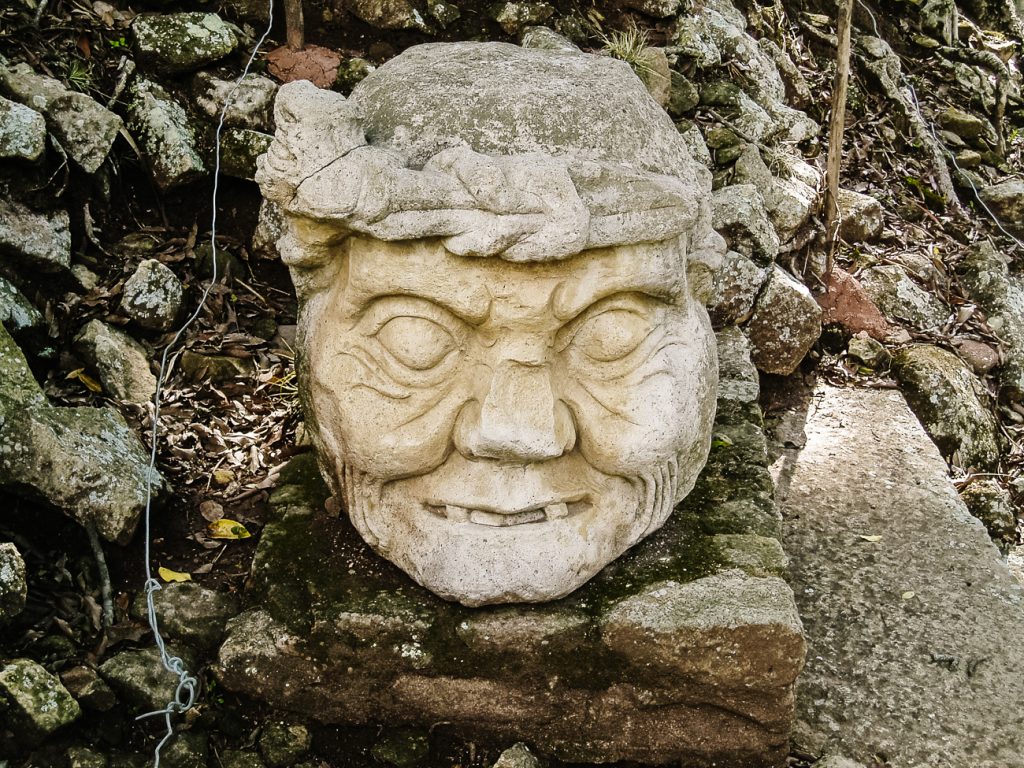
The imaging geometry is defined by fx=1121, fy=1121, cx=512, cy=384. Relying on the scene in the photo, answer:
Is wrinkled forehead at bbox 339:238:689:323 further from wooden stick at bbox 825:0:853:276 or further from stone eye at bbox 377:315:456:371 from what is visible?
wooden stick at bbox 825:0:853:276

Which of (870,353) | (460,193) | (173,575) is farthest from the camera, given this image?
(870,353)

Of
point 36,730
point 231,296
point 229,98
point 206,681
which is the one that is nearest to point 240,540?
point 206,681

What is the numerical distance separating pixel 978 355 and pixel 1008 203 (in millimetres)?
1461

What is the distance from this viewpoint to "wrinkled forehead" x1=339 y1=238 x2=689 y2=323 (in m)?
2.60

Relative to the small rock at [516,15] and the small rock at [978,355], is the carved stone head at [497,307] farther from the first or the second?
the small rock at [978,355]

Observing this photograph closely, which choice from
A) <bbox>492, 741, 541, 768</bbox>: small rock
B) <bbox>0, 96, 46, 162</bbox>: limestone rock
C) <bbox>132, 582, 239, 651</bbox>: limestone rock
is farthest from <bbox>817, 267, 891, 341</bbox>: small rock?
<bbox>0, 96, 46, 162</bbox>: limestone rock

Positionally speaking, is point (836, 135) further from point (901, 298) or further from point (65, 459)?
point (65, 459)

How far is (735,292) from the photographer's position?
485 centimetres

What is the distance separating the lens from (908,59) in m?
7.41

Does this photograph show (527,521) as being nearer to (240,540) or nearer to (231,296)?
(240,540)

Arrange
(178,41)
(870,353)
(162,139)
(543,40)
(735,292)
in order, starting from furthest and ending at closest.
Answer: (870,353) < (735,292) < (543,40) < (178,41) < (162,139)

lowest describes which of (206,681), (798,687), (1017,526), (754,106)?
(1017,526)

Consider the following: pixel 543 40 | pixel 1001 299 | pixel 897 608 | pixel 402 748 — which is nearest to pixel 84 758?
pixel 402 748

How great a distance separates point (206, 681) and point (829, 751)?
172cm
